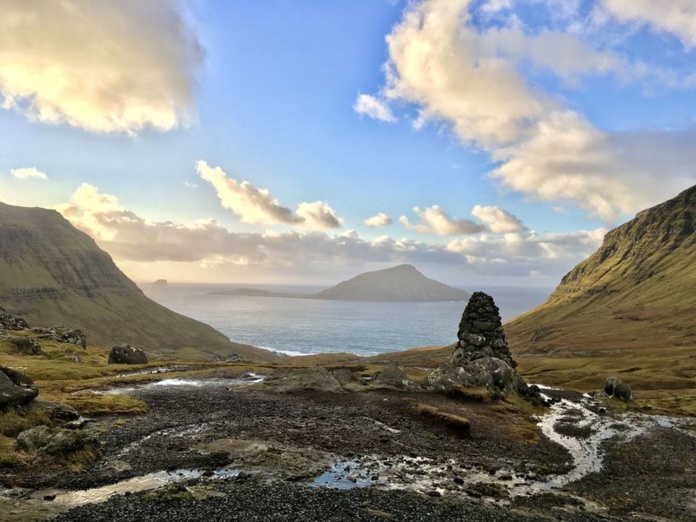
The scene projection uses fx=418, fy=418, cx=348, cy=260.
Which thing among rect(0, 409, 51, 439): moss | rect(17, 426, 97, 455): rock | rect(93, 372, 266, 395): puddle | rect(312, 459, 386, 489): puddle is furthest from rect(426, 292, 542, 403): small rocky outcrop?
rect(0, 409, 51, 439): moss

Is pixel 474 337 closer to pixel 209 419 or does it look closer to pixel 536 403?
pixel 536 403

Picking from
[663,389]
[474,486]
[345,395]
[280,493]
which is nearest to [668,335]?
[663,389]

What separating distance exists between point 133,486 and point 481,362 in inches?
2260

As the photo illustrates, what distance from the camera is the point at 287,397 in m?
56.9

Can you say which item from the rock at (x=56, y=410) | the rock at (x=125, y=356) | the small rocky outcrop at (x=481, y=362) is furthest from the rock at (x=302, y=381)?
the rock at (x=125, y=356)

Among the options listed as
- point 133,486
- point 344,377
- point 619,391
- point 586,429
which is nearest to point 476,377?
point 586,429

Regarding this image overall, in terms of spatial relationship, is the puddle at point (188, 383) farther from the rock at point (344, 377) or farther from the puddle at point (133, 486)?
the puddle at point (133, 486)

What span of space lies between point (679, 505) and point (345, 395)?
3822 cm

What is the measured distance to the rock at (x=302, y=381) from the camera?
62.2 metres

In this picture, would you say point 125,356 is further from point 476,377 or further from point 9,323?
point 476,377

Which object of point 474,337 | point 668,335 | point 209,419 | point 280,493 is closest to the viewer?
point 280,493

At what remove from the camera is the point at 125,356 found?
9419cm

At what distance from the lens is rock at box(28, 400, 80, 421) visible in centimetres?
3600

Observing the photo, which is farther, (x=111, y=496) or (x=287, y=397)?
(x=287, y=397)
